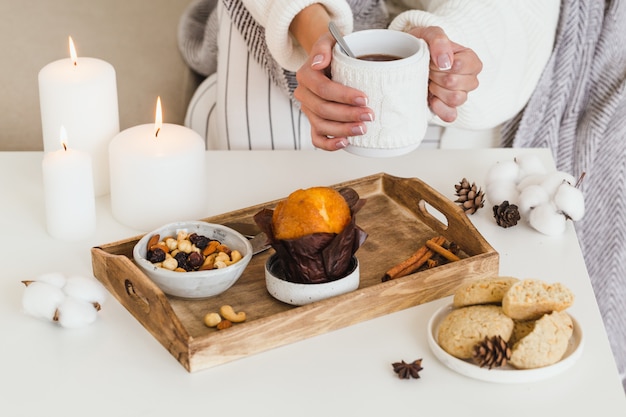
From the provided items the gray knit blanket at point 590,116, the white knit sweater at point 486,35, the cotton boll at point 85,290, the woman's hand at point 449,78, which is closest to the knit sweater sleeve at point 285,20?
the white knit sweater at point 486,35

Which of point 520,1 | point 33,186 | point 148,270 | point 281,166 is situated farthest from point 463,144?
point 148,270

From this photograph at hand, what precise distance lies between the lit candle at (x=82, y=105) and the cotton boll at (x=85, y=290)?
0.89 feet

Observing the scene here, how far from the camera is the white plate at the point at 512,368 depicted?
779 mm

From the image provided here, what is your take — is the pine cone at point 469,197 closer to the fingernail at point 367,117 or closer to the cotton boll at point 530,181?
the cotton boll at point 530,181

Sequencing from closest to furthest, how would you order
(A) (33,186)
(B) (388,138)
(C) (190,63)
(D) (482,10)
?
1. (B) (388,138)
2. (A) (33,186)
3. (D) (482,10)
4. (C) (190,63)

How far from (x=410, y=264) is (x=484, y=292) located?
141 mm

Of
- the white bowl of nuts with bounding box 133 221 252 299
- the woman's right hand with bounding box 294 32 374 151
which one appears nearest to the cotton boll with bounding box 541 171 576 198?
the woman's right hand with bounding box 294 32 374 151

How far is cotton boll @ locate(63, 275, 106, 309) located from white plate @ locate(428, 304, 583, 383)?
1.09 feet

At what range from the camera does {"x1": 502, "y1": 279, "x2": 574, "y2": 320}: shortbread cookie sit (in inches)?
31.1

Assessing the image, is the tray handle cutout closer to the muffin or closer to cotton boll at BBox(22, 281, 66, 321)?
the muffin

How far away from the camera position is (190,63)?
1.94 metres

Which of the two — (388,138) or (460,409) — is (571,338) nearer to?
(460,409)

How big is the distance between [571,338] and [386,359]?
0.56ft

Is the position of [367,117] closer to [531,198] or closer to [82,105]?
[531,198]
